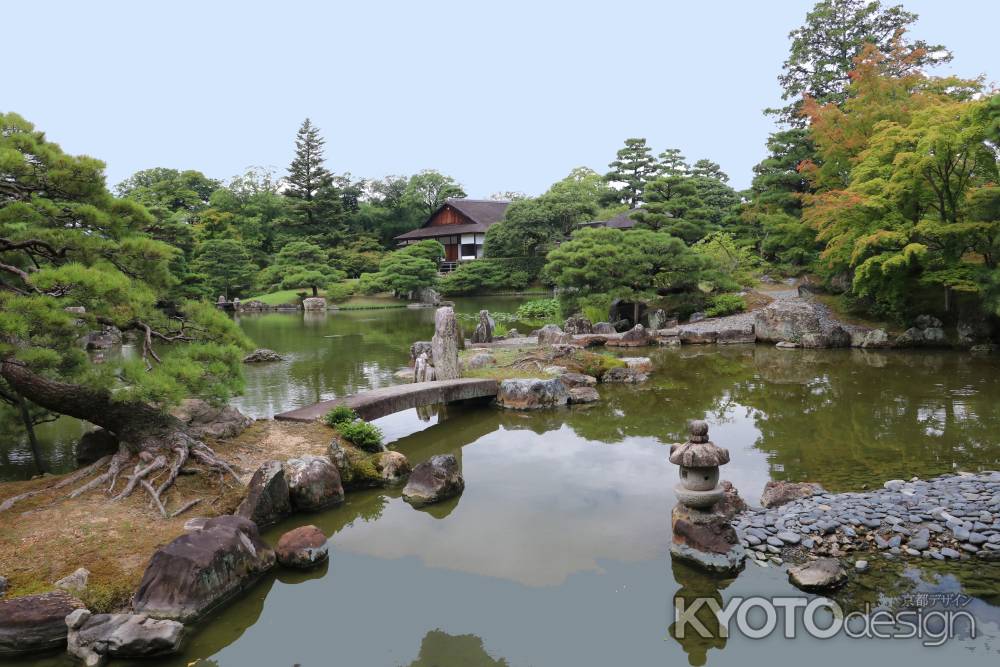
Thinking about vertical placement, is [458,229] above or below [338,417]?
above

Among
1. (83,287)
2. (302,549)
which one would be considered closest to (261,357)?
(83,287)

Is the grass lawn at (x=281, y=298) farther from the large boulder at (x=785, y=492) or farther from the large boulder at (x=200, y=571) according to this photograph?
the large boulder at (x=785, y=492)

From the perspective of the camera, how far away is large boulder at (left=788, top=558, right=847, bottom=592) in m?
4.57

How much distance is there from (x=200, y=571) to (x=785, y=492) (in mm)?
5214

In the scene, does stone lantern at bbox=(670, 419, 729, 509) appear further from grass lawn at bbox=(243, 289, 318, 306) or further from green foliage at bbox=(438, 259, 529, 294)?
grass lawn at bbox=(243, 289, 318, 306)

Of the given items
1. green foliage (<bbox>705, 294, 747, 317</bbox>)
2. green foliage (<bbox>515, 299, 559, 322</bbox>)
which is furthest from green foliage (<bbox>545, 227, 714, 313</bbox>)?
green foliage (<bbox>515, 299, 559, 322</bbox>)

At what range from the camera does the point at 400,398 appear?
30.4 feet

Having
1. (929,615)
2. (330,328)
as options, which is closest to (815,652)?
(929,615)

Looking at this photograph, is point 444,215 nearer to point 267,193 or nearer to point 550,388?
point 267,193

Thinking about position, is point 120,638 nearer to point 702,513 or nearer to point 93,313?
point 93,313

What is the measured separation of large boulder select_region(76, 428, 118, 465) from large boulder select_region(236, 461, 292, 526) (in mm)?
1854

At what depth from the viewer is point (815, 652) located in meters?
4.04

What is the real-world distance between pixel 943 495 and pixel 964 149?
10.8 metres

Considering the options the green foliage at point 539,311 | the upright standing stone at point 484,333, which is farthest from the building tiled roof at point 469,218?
the upright standing stone at point 484,333
